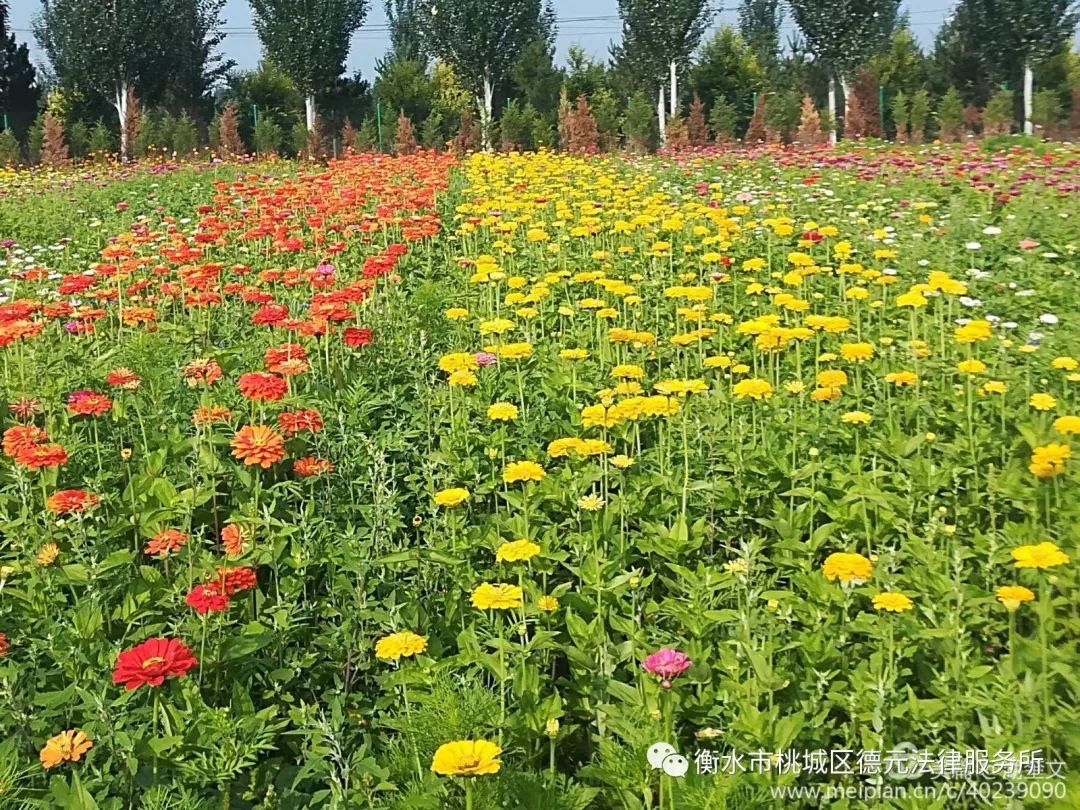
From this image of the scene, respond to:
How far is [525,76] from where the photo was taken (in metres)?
38.3

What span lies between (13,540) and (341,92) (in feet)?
126

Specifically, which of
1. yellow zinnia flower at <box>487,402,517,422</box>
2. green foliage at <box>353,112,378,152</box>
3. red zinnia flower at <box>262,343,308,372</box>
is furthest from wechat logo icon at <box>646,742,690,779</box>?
green foliage at <box>353,112,378,152</box>

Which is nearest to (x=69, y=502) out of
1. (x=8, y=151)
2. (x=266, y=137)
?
Result: (x=8, y=151)

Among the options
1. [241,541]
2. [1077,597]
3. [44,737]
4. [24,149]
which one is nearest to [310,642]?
[241,541]

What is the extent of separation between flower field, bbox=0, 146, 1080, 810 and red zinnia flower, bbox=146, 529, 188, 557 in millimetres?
10

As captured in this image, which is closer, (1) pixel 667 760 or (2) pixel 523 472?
(1) pixel 667 760

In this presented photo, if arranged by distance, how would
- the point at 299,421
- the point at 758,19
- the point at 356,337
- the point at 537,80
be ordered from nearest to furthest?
the point at 299,421 < the point at 356,337 < the point at 537,80 < the point at 758,19

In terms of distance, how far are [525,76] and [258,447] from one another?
38.5 meters

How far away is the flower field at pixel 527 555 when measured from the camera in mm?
1876

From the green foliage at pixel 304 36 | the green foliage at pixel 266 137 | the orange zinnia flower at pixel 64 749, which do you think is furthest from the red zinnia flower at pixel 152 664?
the green foliage at pixel 304 36

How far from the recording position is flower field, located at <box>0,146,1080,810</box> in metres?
1.88

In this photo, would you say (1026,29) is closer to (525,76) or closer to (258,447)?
(525,76)

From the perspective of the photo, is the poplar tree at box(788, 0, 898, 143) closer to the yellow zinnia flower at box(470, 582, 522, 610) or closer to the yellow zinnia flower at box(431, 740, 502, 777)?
the yellow zinnia flower at box(470, 582, 522, 610)

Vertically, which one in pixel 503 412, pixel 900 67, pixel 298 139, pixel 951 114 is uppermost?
pixel 900 67
